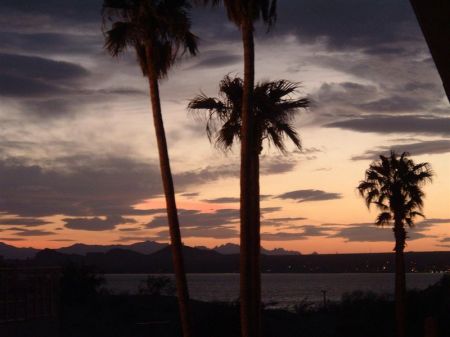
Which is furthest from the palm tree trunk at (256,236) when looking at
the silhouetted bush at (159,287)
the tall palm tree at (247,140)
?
the silhouetted bush at (159,287)

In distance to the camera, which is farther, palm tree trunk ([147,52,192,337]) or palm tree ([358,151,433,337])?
palm tree ([358,151,433,337])

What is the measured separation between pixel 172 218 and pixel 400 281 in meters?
24.0

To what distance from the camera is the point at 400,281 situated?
1668 inches

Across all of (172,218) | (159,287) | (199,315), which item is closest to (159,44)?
(172,218)

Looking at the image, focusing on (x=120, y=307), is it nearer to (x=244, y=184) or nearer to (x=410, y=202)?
(x=410, y=202)

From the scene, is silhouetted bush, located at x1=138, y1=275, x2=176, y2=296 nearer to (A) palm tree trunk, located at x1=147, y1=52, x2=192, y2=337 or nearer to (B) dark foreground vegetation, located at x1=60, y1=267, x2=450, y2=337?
(B) dark foreground vegetation, located at x1=60, y1=267, x2=450, y2=337

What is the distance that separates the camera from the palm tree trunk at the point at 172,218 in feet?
70.3

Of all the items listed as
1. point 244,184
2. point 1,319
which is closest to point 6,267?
point 1,319

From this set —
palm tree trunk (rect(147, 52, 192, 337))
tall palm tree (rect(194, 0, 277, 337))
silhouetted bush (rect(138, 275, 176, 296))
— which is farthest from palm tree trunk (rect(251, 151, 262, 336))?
silhouetted bush (rect(138, 275, 176, 296))

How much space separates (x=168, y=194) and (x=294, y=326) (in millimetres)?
31191

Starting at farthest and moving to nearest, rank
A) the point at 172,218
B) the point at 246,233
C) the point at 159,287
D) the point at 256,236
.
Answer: the point at 159,287
the point at 256,236
the point at 172,218
the point at 246,233

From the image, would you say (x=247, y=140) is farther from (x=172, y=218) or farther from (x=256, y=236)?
(x=256, y=236)

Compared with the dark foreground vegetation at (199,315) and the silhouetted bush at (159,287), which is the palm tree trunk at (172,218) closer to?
the dark foreground vegetation at (199,315)

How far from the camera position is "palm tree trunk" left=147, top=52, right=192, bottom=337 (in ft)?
70.3
